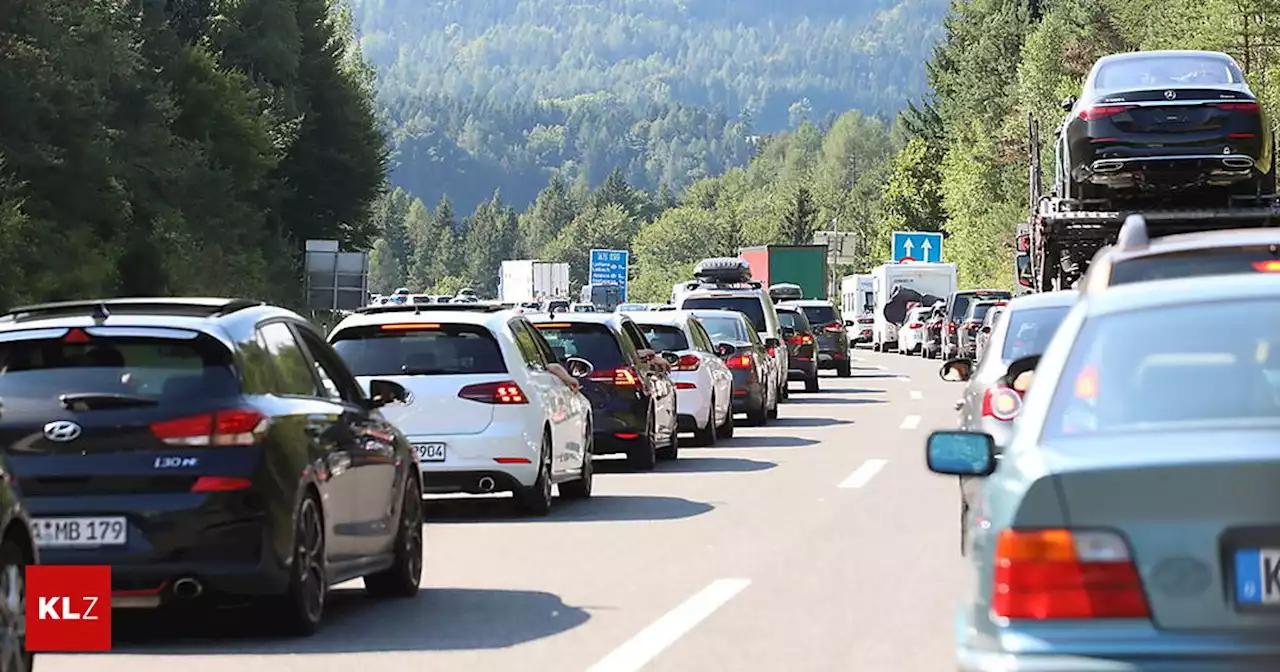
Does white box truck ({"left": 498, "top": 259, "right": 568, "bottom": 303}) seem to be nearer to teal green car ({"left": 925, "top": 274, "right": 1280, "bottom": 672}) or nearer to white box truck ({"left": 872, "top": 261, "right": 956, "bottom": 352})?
white box truck ({"left": 872, "top": 261, "right": 956, "bottom": 352})

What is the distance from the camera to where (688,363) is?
26188 millimetres

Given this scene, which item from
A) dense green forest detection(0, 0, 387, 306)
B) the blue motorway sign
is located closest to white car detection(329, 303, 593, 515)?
dense green forest detection(0, 0, 387, 306)

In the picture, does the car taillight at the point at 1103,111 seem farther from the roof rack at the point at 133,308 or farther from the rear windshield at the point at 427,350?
the roof rack at the point at 133,308

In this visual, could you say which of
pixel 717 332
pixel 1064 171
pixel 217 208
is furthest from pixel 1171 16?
pixel 1064 171

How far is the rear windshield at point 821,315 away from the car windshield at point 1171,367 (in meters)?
47.0

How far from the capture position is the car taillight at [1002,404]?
1364cm

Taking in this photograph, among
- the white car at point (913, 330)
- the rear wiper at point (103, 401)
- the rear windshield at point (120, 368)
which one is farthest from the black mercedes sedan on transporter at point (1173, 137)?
the white car at point (913, 330)

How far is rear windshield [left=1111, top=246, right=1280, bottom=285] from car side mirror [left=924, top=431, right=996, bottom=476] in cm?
148

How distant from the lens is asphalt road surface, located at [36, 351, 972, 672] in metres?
10.3

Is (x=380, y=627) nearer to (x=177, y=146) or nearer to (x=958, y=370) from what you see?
(x=958, y=370)

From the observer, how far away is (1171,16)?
247 ft

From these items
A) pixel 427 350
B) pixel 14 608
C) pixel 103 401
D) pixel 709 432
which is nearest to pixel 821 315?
pixel 709 432

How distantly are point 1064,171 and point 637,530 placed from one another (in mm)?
11259

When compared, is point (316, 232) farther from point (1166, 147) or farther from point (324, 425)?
point (324, 425)
